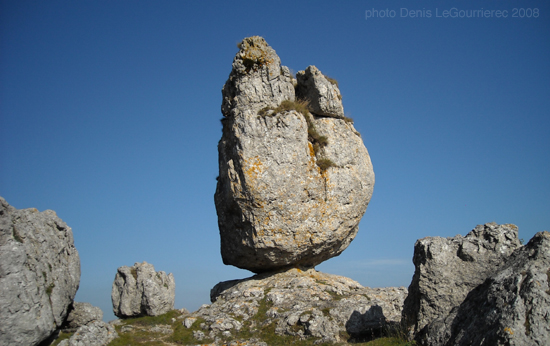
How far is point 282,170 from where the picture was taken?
1577 centimetres

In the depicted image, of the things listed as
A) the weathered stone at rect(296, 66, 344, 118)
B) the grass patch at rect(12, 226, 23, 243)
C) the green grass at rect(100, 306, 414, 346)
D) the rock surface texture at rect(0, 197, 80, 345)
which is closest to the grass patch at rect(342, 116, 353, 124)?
the weathered stone at rect(296, 66, 344, 118)

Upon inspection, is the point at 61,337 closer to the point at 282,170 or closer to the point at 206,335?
the point at 206,335

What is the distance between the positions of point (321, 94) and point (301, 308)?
8.67 metres

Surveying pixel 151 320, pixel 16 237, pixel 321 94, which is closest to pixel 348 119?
pixel 321 94

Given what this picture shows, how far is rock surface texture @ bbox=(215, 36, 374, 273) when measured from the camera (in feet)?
51.3

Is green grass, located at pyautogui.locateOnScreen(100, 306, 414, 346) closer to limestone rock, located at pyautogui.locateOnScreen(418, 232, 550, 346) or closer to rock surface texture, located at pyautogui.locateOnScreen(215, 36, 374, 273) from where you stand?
rock surface texture, located at pyautogui.locateOnScreen(215, 36, 374, 273)

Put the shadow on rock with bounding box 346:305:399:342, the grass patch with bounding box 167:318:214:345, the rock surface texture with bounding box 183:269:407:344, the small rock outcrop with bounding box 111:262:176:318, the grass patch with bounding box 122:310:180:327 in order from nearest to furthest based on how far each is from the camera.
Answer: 1. the shadow on rock with bounding box 346:305:399:342
2. the grass patch with bounding box 167:318:214:345
3. the rock surface texture with bounding box 183:269:407:344
4. the grass patch with bounding box 122:310:180:327
5. the small rock outcrop with bounding box 111:262:176:318

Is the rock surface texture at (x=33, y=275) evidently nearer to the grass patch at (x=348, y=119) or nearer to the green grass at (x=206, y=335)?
the green grass at (x=206, y=335)

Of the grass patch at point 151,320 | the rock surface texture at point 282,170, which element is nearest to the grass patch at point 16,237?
the grass patch at point 151,320

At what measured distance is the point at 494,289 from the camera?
8328mm

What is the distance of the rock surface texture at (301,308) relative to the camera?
13.2 m

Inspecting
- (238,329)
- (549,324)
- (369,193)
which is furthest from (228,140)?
Result: (549,324)

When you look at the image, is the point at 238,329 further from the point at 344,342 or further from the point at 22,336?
A: the point at 22,336

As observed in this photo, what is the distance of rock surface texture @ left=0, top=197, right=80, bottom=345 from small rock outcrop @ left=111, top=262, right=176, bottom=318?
375cm
